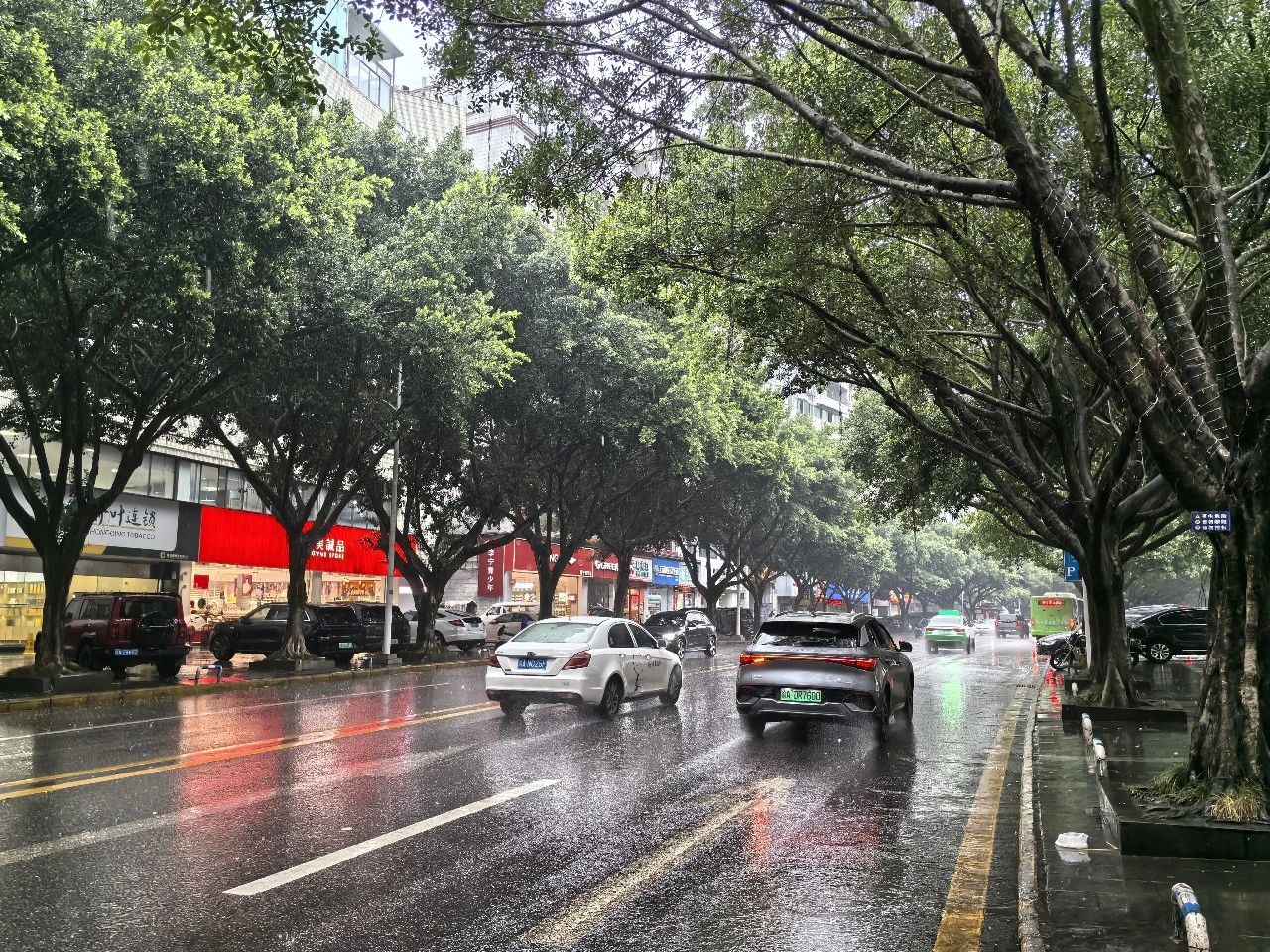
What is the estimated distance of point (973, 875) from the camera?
22.3 feet

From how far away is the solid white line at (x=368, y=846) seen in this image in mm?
5992

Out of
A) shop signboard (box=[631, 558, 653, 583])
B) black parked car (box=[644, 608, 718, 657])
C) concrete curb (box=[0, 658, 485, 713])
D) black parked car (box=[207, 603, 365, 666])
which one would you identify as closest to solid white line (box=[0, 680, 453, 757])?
concrete curb (box=[0, 658, 485, 713])

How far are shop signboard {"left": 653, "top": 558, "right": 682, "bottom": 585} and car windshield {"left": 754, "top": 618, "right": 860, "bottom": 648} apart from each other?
56.0m

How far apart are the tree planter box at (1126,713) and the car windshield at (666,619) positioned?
2113cm

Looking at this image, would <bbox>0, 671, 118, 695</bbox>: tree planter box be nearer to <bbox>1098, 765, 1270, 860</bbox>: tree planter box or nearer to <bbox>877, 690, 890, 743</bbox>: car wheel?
<bbox>877, 690, 890, 743</bbox>: car wheel

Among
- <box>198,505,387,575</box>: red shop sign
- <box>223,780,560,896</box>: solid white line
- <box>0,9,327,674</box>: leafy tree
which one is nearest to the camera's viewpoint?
<box>223,780,560,896</box>: solid white line

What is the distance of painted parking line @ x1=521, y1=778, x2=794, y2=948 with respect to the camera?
17.4 ft

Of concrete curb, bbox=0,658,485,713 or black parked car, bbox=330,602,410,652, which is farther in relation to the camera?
black parked car, bbox=330,602,410,652

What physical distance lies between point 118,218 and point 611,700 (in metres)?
9.65

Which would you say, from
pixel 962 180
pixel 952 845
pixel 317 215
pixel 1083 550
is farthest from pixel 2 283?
pixel 1083 550

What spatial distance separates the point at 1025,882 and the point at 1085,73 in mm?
9644

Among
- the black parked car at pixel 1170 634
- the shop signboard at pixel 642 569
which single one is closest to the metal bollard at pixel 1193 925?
the black parked car at pixel 1170 634

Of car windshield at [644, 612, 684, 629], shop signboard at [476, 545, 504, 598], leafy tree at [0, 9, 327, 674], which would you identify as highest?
leafy tree at [0, 9, 327, 674]

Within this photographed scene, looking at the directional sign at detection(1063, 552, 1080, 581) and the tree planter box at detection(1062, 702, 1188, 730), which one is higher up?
the directional sign at detection(1063, 552, 1080, 581)
